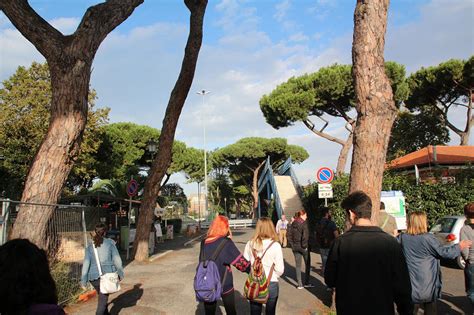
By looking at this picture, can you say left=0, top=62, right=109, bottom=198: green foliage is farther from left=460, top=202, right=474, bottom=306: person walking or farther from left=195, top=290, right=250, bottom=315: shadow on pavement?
left=460, top=202, right=474, bottom=306: person walking

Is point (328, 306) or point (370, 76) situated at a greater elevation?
point (370, 76)

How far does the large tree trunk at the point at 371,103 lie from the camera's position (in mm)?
5371

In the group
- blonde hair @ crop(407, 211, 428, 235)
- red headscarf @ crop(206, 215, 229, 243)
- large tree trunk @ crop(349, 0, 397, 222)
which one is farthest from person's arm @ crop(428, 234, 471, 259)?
red headscarf @ crop(206, 215, 229, 243)

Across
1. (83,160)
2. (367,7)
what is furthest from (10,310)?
(83,160)

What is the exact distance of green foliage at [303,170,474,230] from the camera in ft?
42.3

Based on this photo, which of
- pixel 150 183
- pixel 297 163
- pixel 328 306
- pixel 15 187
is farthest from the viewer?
pixel 297 163

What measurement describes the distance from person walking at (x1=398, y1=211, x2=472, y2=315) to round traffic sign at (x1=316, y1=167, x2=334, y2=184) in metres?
7.64

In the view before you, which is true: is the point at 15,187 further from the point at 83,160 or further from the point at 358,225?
the point at 358,225

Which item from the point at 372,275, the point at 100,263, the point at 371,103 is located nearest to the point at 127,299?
the point at 100,263

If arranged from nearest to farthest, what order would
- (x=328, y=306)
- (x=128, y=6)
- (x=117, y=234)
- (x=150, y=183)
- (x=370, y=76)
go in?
(x=370, y=76) < (x=328, y=306) < (x=128, y=6) < (x=150, y=183) < (x=117, y=234)

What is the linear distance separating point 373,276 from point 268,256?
198cm

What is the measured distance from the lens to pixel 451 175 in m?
13.9

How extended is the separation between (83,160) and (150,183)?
531 inches

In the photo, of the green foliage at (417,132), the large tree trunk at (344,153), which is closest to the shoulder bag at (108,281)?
the large tree trunk at (344,153)
